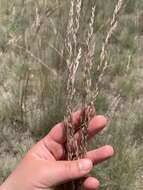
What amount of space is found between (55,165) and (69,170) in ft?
0.23

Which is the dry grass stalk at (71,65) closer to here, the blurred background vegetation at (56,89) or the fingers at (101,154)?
the fingers at (101,154)

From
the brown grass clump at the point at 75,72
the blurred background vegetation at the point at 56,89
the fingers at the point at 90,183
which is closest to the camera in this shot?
the brown grass clump at the point at 75,72

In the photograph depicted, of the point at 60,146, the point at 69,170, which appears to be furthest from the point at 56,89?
the point at 69,170

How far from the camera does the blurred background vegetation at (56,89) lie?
9.82 ft

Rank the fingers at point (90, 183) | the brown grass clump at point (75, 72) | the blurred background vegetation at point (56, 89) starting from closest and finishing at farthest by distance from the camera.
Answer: the brown grass clump at point (75, 72) < the fingers at point (90, 183) < the blurred background vegetation at point (56, 89)

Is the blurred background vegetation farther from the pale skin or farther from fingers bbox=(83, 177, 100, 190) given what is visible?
fingers bbox=(83, 177, 100, 190)

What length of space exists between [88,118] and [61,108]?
134 centimetres

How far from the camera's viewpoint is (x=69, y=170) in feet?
6.16

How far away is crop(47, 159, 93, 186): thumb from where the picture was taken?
6.14 ft

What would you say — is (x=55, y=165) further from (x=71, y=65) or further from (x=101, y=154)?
(x=71, y=65)

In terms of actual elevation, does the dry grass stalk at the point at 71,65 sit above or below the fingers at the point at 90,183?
above

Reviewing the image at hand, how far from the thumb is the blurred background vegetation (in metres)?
0.99

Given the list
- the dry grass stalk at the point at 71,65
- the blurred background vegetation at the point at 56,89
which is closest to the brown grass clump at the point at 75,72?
the dry grass stalk at the point at 71,65

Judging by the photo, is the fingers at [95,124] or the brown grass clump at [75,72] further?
the fingers at [95,124]
